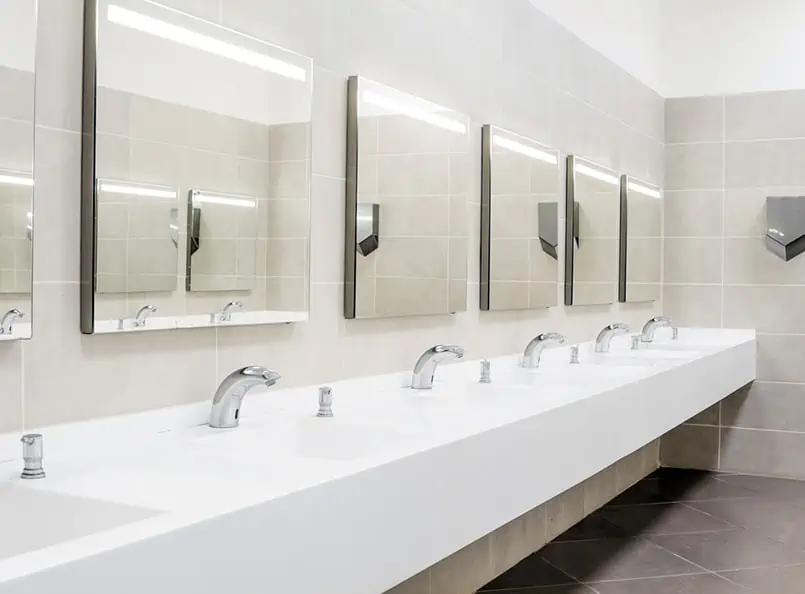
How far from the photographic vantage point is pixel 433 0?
319 cm

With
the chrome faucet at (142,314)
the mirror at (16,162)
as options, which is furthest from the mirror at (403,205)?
the mirror at (16,162)

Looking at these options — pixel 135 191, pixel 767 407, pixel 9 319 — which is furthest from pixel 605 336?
pixel 9 319

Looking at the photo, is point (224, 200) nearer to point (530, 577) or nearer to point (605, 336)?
point (530, 577)

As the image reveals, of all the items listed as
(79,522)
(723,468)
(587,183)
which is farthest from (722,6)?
(79,522)

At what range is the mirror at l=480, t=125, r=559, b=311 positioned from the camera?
11.6 feet

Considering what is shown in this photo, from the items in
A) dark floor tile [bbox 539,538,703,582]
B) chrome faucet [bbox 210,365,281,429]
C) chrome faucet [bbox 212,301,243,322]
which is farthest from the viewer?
dark floor tile [bbox 539,538,703,582]

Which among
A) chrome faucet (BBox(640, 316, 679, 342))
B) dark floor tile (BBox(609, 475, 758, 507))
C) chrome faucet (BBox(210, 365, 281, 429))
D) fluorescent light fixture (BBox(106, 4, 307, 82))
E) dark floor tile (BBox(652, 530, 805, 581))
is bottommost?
dark floor tile (BBox(652, 530, 805, 581))

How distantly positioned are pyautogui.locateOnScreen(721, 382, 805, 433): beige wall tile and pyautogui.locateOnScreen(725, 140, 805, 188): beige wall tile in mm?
1124

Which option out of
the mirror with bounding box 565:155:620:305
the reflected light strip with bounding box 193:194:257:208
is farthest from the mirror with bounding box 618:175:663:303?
the reflected light strip with bounding box 193:194:257:208

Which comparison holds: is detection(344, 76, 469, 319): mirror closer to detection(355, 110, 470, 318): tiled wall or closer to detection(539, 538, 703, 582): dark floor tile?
detection(355, 110, 470, 318): tiled wall

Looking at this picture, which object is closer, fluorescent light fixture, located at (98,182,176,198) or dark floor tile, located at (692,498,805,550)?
fluorescent light fixture, located at (98,182,176,198)

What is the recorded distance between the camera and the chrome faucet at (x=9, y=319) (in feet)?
5.62

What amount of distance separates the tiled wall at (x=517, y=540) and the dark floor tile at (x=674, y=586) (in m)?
0.28

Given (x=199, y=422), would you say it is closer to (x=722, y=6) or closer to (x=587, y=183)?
(x=587, y=183)
